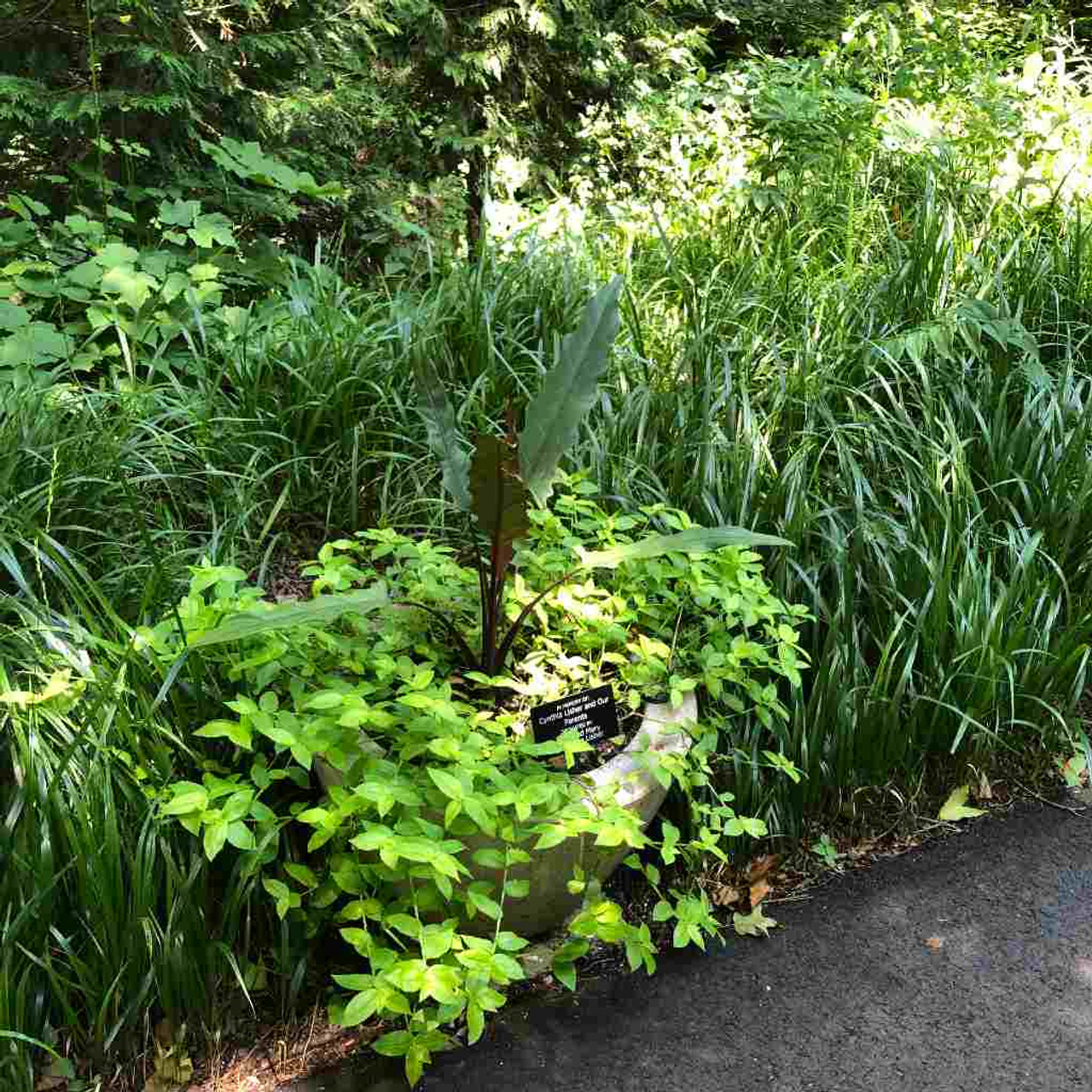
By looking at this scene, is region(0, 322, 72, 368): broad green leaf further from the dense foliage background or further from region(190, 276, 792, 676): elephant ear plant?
region(190, 276, 792, 676): elephant ear plant

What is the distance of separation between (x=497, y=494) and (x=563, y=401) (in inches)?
→ 10.1

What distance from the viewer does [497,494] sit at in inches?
93.6

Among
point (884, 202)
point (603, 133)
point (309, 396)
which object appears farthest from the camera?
point (603, 133)

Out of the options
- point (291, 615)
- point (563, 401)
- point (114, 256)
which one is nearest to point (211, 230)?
point (114, 256)

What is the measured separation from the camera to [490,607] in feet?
8.22

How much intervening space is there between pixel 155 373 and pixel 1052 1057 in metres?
3.26

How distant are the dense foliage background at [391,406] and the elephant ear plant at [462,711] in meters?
0.15

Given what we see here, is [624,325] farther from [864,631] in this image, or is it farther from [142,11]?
[142,11]

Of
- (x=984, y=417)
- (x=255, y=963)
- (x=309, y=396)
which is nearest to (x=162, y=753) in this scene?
(x=255, y=963)

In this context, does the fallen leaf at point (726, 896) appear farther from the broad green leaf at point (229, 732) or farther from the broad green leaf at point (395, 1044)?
the broad green leaf at point (229, 732)

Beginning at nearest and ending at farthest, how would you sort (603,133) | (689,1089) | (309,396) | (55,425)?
(689,1089)
(55,425)
(309,396)
(603,133)

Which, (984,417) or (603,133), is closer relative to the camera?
(984,417)

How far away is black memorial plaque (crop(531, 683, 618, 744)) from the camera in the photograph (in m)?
2.35

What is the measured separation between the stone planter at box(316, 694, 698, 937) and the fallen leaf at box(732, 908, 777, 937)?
1.24 ft
